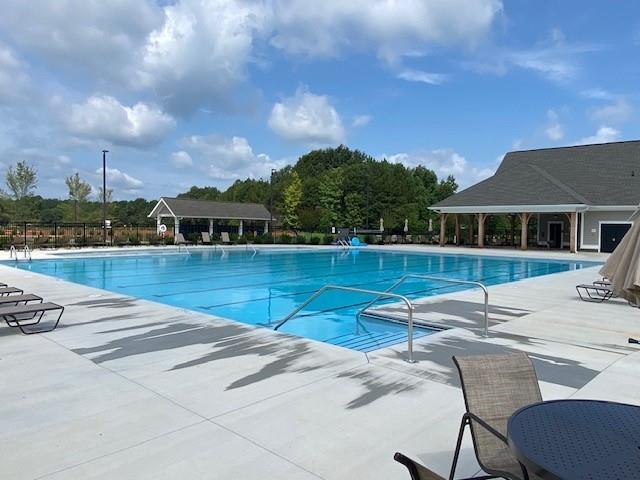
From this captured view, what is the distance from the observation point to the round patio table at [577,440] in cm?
201

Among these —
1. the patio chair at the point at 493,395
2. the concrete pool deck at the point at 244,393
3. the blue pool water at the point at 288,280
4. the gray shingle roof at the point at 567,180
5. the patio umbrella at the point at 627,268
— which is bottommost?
the blue pool water at the point at 288,280

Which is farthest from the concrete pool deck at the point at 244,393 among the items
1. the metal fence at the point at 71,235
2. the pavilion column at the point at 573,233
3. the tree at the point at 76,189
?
the tree at the point at 76,189

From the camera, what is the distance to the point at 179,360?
5.59 metres

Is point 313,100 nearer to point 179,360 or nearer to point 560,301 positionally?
point 560,301

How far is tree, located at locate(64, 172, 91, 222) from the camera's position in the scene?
46094 mm

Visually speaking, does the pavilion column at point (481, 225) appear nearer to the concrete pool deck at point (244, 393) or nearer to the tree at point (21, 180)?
the concrete pool deck at point (244, 393)

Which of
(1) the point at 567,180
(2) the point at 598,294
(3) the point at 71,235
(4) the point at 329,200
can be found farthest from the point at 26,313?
(4) the point at 329,200

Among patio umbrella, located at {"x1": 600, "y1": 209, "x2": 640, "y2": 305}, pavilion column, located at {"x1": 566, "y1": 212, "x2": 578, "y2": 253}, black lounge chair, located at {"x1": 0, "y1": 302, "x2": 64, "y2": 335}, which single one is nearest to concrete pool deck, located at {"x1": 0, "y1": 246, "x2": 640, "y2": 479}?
black lounge chair, located at {"x1": 0, "y1": 302, "x2": 64, "y2": 335}

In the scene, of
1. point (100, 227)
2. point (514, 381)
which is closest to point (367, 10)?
point (514, 381)

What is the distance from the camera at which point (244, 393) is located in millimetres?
4512

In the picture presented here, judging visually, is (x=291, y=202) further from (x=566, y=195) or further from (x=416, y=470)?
(x=416, y=470)

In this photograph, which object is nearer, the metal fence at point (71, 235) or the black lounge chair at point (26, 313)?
the black lounge chair at point (26, 313)

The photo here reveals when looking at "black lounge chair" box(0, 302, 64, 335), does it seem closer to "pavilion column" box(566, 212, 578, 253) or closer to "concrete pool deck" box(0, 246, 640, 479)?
"concrete pool deck" box(0, 246, 640, 479)

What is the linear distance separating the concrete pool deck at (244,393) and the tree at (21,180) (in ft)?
129
